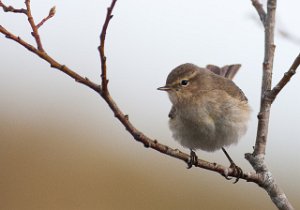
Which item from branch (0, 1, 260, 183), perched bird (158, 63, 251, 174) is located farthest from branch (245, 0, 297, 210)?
perched bird (158, 63, 251, 174)

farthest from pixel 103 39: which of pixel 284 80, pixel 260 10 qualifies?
pixel 260 10

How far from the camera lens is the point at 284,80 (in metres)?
2.45

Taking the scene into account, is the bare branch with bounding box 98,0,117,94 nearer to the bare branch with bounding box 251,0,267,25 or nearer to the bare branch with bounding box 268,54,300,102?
the bare branch with bounding box 268,54,300,102

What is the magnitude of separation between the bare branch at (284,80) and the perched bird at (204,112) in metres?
1.12

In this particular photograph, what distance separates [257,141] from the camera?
2.83 meters

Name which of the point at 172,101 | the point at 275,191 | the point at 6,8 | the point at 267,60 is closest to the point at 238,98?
the point at 172,101

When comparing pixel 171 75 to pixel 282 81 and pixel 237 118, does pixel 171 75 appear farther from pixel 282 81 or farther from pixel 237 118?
pixel 282 81

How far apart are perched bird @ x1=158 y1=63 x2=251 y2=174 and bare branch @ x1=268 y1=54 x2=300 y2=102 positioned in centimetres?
112

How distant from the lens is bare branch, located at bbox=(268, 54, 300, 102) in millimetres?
2283

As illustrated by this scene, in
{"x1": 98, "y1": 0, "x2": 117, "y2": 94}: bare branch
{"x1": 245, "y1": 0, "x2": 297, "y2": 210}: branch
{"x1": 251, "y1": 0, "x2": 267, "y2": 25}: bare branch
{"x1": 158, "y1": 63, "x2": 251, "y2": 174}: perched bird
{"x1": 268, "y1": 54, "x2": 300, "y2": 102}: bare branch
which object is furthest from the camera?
{"x1": 158, "y1": 63, "x2": 251, "y2": 174}: perched bird

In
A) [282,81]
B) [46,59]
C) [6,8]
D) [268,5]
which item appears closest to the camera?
[46,59]

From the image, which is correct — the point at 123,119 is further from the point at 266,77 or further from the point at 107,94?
the point at 266,77

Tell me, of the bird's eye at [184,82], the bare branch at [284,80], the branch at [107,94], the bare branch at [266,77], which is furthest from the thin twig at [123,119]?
the bird's eye at [184,82]

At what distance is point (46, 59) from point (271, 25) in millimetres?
1557
